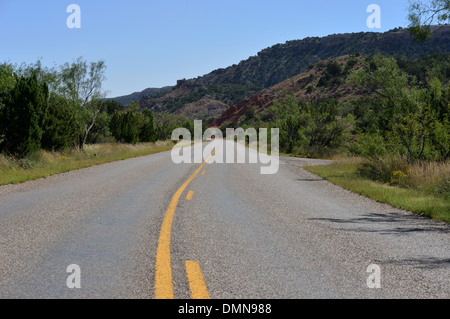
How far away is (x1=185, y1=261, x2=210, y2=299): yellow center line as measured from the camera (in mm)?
3512

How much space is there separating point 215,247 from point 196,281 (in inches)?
53.0

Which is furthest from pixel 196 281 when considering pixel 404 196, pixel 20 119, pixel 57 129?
pixel 57 129

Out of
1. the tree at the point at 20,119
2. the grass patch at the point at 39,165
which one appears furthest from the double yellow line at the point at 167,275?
the tree at the point at 20,119

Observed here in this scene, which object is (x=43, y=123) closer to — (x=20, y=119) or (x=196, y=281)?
(x=20, y=119)

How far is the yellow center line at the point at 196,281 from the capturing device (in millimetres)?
3512

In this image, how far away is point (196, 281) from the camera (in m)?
3.84

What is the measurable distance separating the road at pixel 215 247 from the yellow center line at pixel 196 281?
0.03 feet

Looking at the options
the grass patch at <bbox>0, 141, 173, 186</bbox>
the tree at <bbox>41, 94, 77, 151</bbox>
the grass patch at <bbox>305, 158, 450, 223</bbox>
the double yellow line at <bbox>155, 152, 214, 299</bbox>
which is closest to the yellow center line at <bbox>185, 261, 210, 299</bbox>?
the double yellow line at <bbox>155, 152, 214, 299</bbox>

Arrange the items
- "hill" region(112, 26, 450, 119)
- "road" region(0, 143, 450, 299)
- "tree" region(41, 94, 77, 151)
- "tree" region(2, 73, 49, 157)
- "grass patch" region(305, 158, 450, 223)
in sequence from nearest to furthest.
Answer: "road" region(0, 143, 450, 299), "grass patch" region(305, 158, 450, 223), "tree" region(2, 73, 49, 157), "tree" region(41, 94, 77, 151), "hill" region(112, 26, 450, 119)

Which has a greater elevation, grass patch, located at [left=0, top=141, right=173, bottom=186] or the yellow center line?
grass patch, located at [left=0, top=141, right=173, bottom=186]

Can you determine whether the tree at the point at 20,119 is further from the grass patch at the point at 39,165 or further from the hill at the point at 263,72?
the hill at the point at 263,72

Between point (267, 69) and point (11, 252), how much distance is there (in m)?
178

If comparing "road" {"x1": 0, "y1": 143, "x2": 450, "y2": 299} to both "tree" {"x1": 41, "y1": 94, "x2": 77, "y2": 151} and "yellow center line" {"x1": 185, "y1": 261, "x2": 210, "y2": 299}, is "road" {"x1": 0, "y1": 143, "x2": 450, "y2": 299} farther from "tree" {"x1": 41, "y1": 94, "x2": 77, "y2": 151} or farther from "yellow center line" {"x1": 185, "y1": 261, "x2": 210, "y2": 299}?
"tree" {"x1": 41, "y1": 94, "x2": 77, "y2": 151}

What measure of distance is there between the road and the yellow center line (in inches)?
0.4
